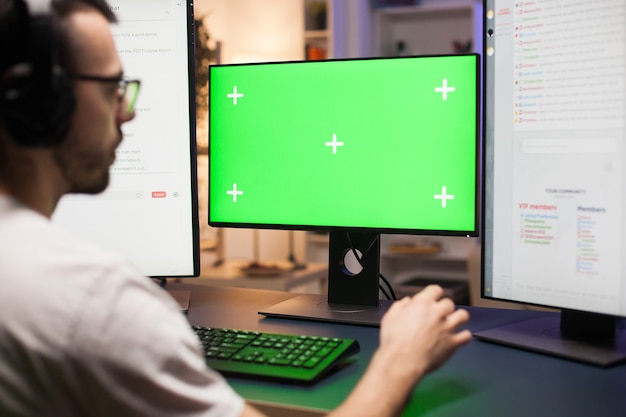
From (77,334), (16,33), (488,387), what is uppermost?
(16,33)

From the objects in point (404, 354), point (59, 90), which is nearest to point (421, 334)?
point (404, 354)

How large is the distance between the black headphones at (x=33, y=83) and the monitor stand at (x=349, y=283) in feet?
2.50

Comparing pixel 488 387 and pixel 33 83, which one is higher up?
pixel 33 83

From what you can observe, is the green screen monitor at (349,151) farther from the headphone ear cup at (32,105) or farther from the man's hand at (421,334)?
the headphone ear cup at (32,105)

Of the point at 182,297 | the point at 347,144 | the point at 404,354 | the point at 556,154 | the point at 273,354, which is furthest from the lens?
the point at 182,297

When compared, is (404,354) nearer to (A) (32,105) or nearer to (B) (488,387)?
(B) (488,387)

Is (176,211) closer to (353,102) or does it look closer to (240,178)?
(240,178)

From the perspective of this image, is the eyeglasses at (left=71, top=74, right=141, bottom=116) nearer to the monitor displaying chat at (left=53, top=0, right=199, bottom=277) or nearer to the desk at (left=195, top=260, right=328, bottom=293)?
the monitor displaying chat at (left=53, top=0, right=199, bottom=277)

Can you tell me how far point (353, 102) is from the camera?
56.7 inches

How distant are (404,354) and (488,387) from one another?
0.56ft

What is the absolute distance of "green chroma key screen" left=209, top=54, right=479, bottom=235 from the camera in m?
1.38

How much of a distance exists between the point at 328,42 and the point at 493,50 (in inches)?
141

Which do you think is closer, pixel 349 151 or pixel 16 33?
pixel 16 33

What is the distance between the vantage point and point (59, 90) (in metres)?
0.78
